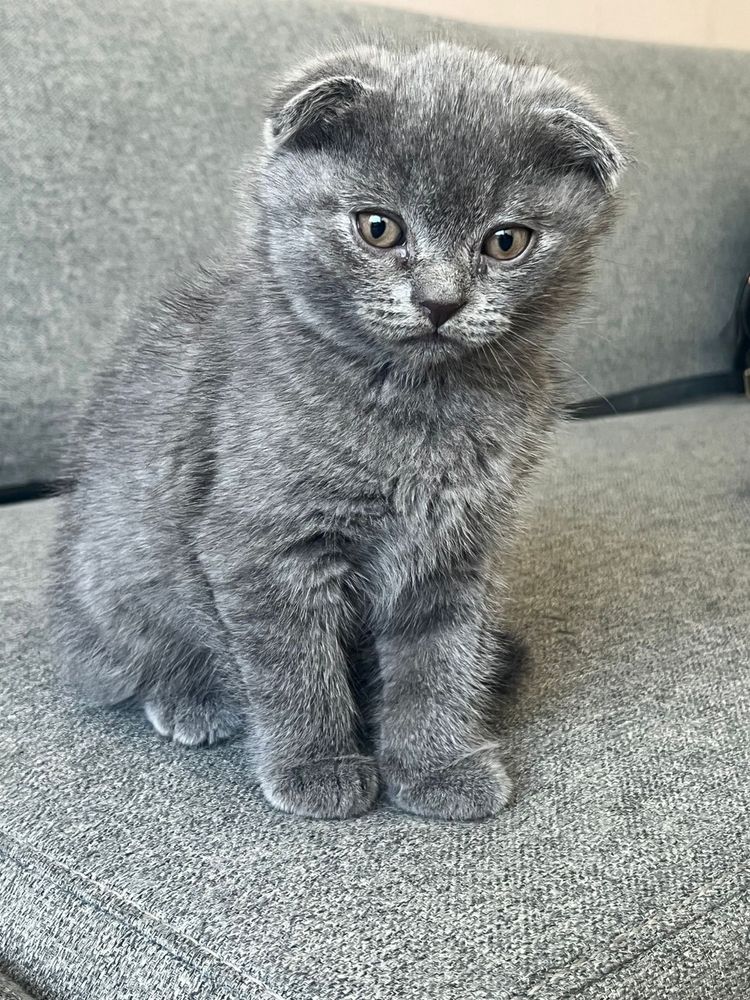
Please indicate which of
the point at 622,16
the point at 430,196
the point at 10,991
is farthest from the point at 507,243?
the point at 622,16

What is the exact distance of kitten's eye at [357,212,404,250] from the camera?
0.75m

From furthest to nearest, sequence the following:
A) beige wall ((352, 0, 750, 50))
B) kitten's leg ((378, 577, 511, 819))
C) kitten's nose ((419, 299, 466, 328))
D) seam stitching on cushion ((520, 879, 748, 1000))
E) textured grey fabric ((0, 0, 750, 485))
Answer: beige wall ((352, 0, 750, 50)) → textured grey fabric ((0, 0, 750, 485)) → kitten's leg ((378, 577, 511, 819)) → kitten's nose ((419, 299, 466, 328)) → seam stitching on cushion ((520, 879, 748, 1000))

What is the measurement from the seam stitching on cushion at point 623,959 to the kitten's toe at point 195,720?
0.39 meters

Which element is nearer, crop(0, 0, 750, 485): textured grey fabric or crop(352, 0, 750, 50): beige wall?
crop(0, 0, 750, 485): textured grey fabric

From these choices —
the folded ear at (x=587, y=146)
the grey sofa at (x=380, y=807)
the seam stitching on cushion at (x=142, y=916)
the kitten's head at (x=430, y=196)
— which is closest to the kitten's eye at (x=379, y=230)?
the kitten's head at (x=430, y=196)

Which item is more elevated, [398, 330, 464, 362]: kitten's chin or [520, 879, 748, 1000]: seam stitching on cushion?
[398, 330, 464, 362]: kitten's chin

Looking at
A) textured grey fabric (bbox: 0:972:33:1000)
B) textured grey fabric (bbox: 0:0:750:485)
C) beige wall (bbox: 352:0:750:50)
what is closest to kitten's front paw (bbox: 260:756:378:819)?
textured grey fabric (bbox: 0:972:33:1000)

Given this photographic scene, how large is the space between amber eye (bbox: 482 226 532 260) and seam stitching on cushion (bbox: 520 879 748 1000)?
1.50 feet

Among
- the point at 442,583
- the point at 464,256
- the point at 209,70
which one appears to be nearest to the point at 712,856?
the point at 442,583

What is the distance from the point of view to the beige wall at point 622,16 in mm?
2287

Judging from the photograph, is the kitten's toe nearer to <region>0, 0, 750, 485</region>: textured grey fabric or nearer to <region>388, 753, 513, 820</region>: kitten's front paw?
<region>388, 753, 513, 820</region>: kitten's front paw

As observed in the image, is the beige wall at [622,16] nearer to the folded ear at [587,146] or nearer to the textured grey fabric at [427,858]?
the folded ear at [587,146]

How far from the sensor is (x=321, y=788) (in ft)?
2.66

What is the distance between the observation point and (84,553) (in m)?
0.98
